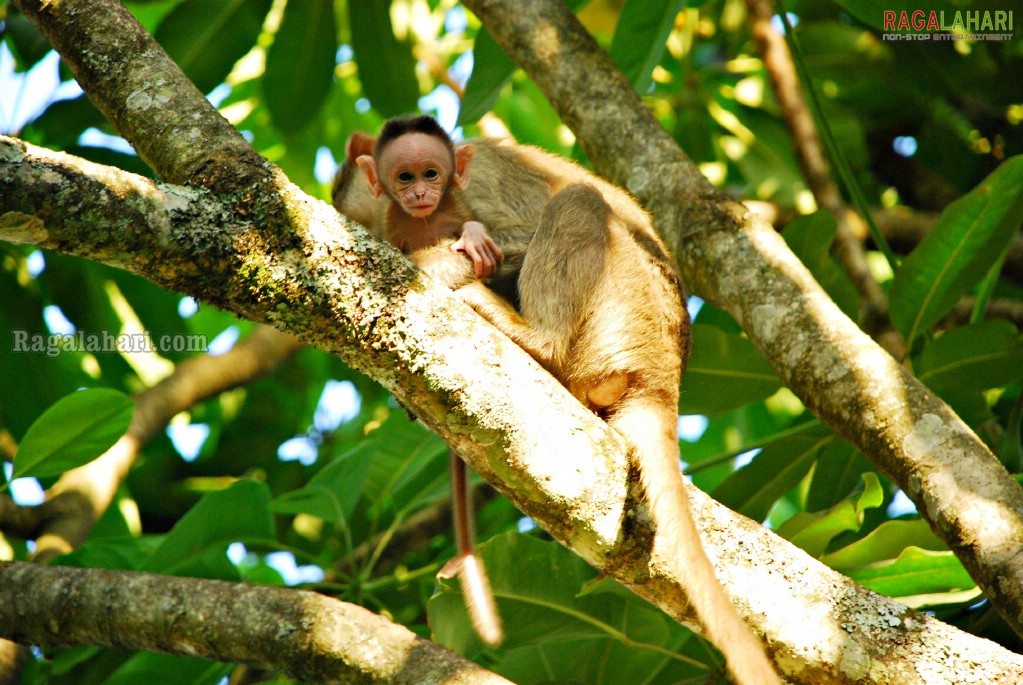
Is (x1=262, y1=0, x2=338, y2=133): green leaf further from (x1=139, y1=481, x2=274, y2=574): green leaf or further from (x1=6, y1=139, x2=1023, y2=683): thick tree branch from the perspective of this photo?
(x1=6, y1=139, x2=1023, y2=683): thick tree branch

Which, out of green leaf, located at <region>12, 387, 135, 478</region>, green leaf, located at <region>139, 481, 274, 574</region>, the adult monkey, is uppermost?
the adult monkey

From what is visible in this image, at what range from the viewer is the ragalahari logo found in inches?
143

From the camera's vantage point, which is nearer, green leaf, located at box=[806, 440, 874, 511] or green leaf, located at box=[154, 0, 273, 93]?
green leaf, located at box=[806, 440, 874, 511]

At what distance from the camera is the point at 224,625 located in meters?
2.75

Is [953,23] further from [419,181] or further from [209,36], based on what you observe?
[209,36]

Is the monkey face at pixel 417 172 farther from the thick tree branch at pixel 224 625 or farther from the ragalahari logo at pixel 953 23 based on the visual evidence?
the ragalahari logo at pixel 953 23

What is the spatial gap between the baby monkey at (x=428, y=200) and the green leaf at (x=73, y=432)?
1152mm

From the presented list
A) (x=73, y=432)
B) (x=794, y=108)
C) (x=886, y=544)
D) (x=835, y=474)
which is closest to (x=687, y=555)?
(x=886, y=544)

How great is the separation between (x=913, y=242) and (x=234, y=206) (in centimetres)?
443

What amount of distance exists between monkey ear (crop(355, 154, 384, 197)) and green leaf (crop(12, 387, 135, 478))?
4.13ft

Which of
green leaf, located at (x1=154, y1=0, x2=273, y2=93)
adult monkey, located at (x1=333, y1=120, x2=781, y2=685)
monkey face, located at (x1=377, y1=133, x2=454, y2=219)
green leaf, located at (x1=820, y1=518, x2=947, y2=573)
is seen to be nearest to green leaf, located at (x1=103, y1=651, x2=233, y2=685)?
adult monkey, located at (x1=333, y1=120, x2=781, y2=685)

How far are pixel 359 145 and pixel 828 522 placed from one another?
2.51m

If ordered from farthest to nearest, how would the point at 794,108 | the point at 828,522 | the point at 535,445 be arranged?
1. the point at 794,108
2. the point at 828,522
3. the point at 535,445

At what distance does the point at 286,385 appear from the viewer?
6.34m
